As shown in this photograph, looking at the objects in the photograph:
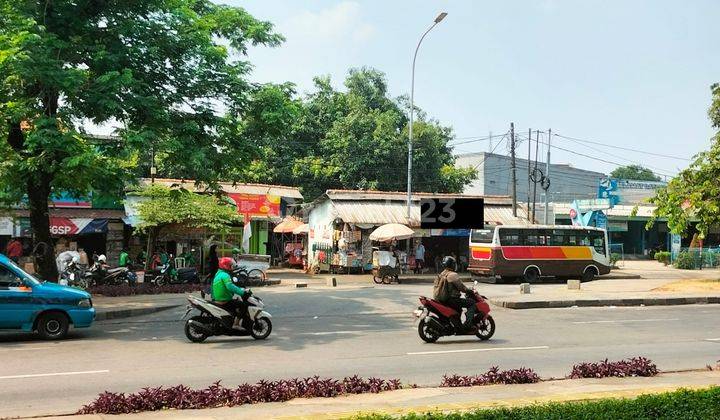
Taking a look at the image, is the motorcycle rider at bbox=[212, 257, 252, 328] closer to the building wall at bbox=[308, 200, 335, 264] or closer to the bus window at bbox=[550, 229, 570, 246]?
the building wall at bbox=[308, 200, 335, 264]

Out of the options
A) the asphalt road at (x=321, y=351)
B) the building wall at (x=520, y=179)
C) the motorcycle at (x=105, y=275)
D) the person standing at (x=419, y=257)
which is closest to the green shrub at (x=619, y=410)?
the asphalt road at (x=321, y=351)

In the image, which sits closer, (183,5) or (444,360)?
(444,360)

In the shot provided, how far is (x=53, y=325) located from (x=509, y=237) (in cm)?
2044

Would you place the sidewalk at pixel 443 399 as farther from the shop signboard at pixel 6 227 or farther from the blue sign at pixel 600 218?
the blue sign at pixel 600 218

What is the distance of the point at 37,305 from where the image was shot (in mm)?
12430

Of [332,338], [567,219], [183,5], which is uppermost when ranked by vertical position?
[183,5]

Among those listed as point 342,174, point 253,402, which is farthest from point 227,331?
point 342,174

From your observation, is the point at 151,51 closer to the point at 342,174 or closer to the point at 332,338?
the point at 332,338

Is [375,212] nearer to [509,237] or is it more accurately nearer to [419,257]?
[419,257]

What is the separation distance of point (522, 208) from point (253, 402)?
30.6 metres

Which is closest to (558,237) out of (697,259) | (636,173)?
(697,259)

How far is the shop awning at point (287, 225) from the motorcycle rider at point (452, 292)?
2561cm

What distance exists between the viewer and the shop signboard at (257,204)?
3350cm

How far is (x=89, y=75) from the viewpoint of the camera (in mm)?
14367
